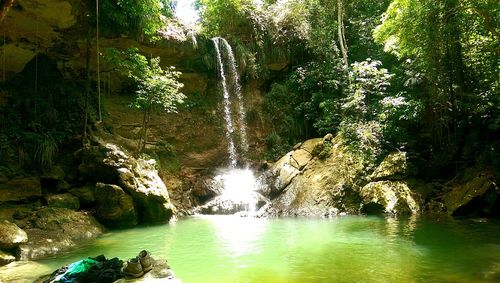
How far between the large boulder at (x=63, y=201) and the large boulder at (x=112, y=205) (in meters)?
0.54

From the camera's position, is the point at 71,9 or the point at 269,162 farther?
the point at 269,162

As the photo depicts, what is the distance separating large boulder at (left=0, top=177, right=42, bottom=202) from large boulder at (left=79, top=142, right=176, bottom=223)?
1213 millimetres

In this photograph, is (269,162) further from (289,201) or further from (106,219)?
(106,219)

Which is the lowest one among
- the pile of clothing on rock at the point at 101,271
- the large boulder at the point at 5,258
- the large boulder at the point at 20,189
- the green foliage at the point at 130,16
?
the large boulder at the point at 5,258

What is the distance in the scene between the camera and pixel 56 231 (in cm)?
821

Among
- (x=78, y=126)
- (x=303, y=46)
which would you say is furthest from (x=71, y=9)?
(x=303, y=46)

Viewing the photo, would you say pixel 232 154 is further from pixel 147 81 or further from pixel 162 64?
pixel 147 81

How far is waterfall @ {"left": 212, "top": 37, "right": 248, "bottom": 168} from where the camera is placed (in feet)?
52.9

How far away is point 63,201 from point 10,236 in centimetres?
269

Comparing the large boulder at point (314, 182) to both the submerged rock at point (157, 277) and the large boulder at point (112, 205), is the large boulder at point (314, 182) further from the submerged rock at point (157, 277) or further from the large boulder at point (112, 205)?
the submerged rock at point (157, 277)

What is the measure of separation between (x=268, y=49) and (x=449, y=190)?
9.66m

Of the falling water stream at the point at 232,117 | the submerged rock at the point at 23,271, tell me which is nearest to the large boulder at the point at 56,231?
the submerged rock at the point at 23,271

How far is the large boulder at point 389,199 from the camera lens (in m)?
10.7

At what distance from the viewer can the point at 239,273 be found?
537 centimetres
